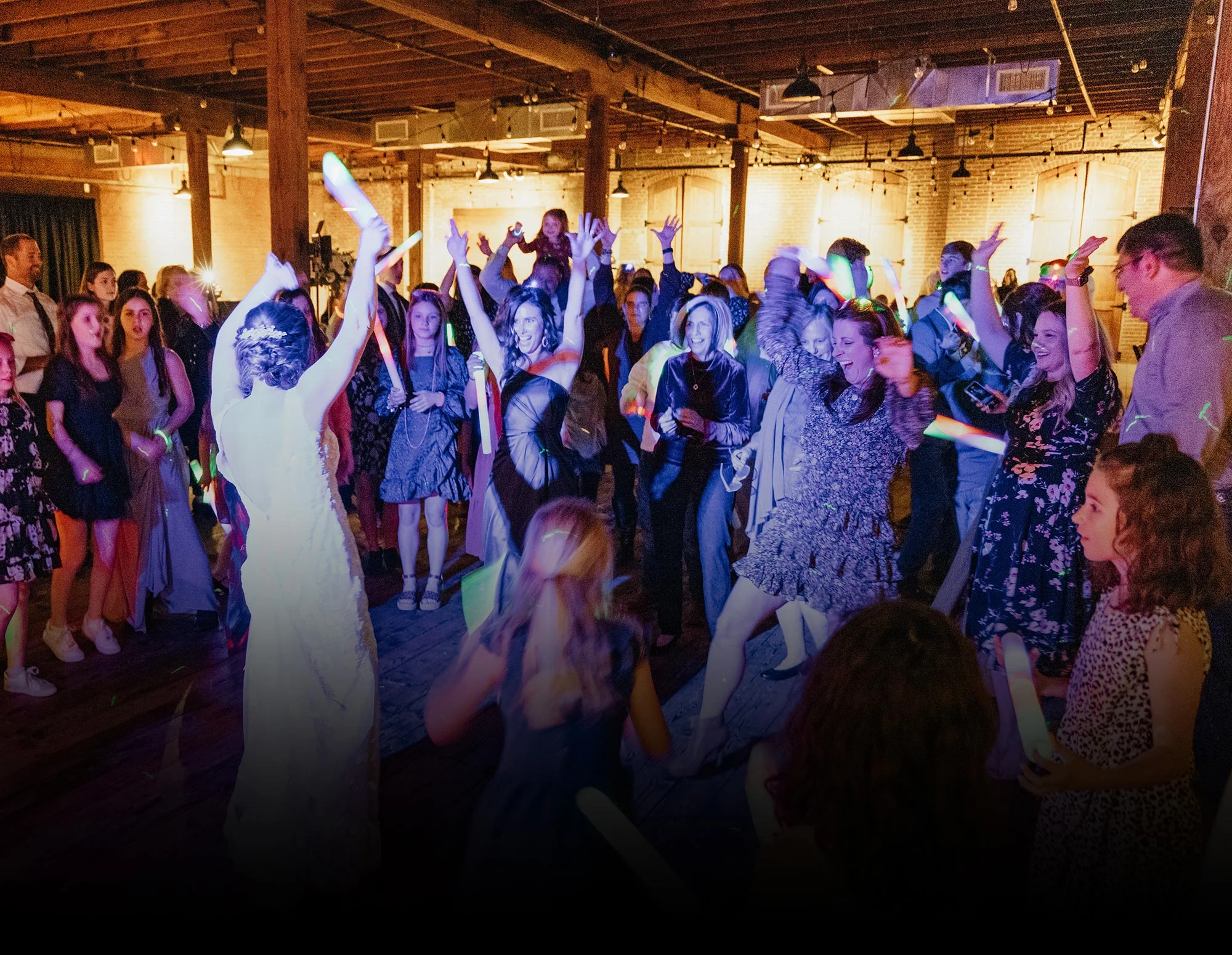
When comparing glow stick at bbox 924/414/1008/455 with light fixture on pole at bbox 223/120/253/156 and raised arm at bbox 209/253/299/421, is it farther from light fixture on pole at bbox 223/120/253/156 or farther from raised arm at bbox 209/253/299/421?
light fixture on pole at bbox 223/120/253/156

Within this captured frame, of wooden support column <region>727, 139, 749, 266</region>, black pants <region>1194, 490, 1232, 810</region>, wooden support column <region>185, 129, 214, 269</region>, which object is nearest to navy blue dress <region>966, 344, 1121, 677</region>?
black pants <region>1194, 490, 1232, 810</region>

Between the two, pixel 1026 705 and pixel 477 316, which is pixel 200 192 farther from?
pixel 1026 705

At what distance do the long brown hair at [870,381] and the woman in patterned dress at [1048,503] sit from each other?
0.45m

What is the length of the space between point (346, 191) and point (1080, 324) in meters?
2.00

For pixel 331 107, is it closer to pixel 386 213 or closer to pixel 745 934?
pixel 386 213

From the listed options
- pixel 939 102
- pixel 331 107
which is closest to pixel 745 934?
pixel 939 102

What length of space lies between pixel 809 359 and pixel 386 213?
1785 cm

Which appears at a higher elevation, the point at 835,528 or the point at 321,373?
the point at 321,373

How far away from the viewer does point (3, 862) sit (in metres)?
2.28

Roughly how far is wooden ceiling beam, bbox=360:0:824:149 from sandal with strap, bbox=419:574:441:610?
417cm

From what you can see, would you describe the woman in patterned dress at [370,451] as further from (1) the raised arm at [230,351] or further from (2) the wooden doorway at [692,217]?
(2) the wooden doorway at [692,217]

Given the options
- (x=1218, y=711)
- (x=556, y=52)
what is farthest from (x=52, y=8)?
(x=1218, y=711)

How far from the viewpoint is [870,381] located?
2756mm

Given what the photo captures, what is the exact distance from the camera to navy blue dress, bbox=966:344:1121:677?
8.89 feet
